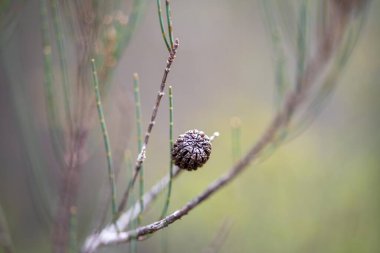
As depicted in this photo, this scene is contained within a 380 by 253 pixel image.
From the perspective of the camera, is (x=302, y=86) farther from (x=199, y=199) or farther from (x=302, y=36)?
(x=199, y=199)

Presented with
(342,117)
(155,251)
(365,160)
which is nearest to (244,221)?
(155,251)

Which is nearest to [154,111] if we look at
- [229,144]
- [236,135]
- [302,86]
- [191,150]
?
[191,150]

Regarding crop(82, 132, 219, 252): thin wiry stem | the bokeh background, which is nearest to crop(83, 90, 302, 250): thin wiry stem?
crop(82, 132, 219, 252): thin wiry stem

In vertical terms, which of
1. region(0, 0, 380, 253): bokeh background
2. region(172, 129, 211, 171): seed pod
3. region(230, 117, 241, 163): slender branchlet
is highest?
region(172, 129, 211, 171): seed pod

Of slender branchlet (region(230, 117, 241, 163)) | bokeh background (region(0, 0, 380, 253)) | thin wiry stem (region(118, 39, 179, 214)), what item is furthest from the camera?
bokeh background (region(0, 0, 380, 253))

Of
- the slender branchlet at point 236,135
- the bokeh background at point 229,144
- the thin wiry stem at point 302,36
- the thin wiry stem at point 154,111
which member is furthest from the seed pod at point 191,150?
the bokeh background at point 229,144

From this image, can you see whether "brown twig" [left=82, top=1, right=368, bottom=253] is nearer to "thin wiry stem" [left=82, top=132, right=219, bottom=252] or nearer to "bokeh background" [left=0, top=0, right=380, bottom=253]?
"thin wiry stem" [left=82, top=132, right=219, bottom=252]

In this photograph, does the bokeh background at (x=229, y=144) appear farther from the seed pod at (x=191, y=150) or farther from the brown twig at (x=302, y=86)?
the seed pod at (x=191, y=150)
